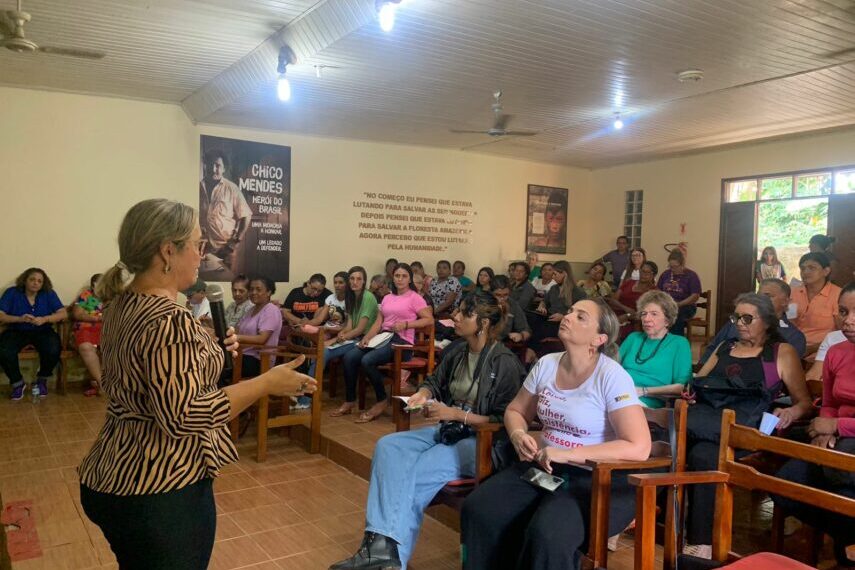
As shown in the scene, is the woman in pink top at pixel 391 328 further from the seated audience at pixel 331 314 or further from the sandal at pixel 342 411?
the seated audience at pixel 331 314

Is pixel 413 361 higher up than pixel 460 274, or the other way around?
pixel 460 274

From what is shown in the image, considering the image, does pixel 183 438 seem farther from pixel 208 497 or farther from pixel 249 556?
pixel 249 556

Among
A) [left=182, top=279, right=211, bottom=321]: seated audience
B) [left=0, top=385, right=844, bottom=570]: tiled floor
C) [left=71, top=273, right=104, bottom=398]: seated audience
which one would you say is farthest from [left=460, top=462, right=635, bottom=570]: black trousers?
[left=71, top=273, right=104, bottom=398]: seated audience

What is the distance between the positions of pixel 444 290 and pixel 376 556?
574 cm

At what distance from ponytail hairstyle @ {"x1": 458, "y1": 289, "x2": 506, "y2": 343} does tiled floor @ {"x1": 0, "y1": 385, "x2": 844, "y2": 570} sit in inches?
39.8

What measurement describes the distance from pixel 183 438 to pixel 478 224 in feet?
27.1

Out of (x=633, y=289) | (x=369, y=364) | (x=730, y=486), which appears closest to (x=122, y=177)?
(x=369, y=364)

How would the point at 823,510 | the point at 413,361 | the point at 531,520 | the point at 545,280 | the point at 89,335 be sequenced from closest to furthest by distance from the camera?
the point at 531,520
the point at 823,510
the point at 413,361
the point at 89,335
the point at 545,280

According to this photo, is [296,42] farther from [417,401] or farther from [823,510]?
[823,510]

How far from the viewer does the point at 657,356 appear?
3.29 m

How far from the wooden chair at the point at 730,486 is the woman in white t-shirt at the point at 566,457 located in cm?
26

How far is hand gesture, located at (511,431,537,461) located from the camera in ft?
7.53

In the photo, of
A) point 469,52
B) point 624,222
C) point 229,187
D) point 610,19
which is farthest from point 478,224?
point 610,19

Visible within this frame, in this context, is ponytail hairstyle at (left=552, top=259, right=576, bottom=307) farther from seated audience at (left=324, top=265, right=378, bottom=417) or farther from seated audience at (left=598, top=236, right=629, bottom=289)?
seated audience at (left=598, top=236, right=629, bottom=289)
